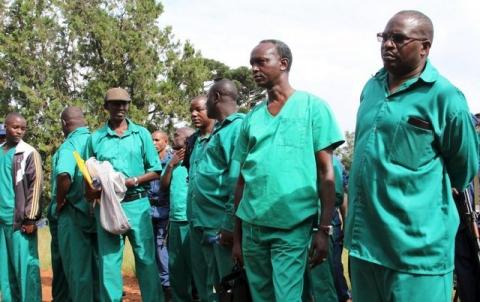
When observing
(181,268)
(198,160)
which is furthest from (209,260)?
(181,268)

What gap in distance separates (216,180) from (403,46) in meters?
2.26

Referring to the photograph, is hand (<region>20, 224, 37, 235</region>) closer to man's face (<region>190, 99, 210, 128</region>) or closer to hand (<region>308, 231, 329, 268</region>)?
man's face (<region>190, 99, 210, 128</region>)

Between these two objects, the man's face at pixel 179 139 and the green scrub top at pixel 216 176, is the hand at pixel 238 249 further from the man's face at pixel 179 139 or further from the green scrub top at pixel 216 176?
the man's face at pixel 179 139

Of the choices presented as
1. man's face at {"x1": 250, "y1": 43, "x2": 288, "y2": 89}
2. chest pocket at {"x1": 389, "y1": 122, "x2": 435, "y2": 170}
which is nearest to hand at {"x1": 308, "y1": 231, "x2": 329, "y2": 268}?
chest pocket at {"x1": 389, "y1": 122, "x2": 435, "y2": 170}

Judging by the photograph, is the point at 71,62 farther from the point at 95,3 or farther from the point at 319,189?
the point at 319,189

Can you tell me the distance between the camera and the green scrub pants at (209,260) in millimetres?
4590

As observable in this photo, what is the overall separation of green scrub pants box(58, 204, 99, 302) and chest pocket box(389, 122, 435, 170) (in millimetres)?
3914

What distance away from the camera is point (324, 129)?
11.8 ft

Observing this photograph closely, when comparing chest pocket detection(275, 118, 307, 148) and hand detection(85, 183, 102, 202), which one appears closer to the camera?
chest pocket detection(275, 118, 307, 148)

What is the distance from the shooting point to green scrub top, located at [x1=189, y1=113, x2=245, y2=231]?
15.3 ft

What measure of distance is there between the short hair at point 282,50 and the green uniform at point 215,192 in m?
0.94

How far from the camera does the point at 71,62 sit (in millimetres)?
29078

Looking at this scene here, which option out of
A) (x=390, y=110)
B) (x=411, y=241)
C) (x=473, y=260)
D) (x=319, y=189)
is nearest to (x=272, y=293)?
(x=319, y=189)

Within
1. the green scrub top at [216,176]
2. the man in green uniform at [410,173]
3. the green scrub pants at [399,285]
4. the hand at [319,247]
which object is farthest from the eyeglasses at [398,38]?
the green scrub top at [216,176]
